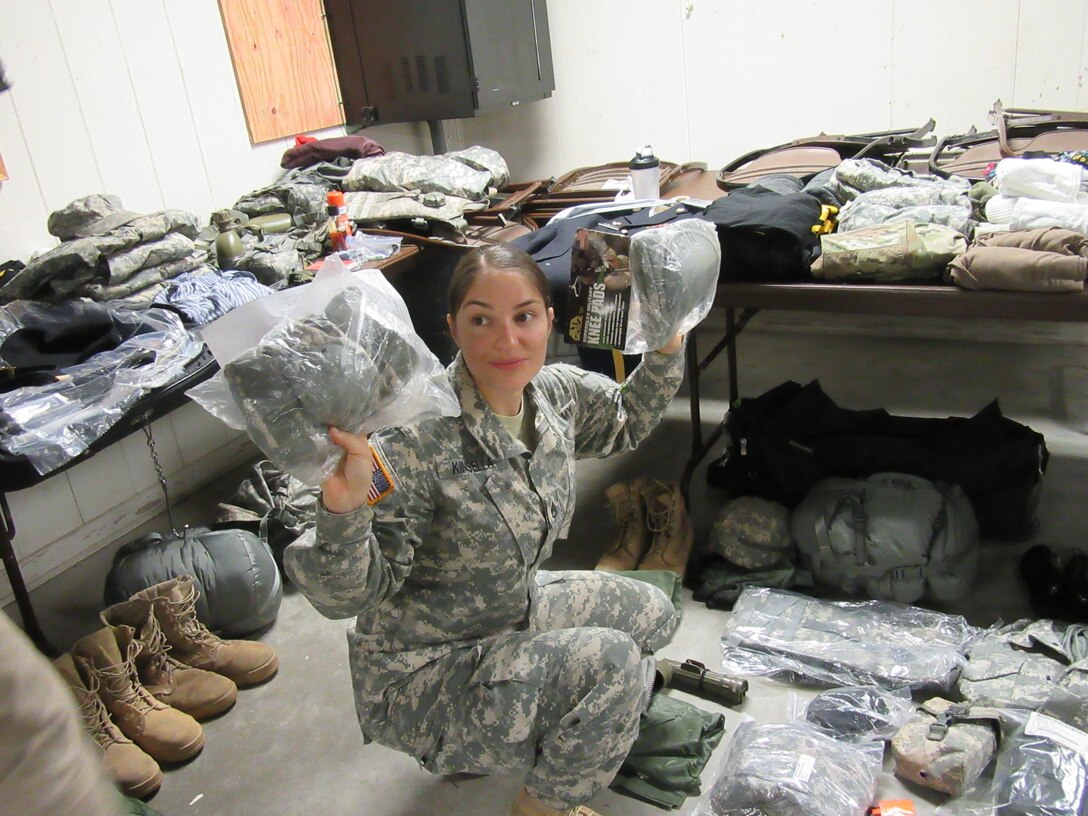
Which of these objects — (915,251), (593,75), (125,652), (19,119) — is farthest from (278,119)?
(915,251)

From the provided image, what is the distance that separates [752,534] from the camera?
2.23m

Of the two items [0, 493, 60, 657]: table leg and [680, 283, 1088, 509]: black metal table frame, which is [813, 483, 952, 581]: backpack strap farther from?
[0, 493, 60, 657]: table leg

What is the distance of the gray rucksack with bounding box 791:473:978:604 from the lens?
2.05 m

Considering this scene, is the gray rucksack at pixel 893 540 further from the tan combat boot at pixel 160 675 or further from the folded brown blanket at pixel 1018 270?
the tan combat boot at pixel 160 675

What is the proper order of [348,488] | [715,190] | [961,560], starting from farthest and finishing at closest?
[715,190], [961,560], [348,488]

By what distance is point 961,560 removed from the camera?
208 centimetres

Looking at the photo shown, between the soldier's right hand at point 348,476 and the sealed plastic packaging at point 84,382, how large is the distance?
3.52 ft

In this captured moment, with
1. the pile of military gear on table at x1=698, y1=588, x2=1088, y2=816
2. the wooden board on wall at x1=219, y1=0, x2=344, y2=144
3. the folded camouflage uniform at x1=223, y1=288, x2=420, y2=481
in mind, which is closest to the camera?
the folded camouflage uniform at x1=223, y1=288, x2=420, y2=481

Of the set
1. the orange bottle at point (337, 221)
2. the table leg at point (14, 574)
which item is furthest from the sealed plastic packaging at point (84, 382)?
the orange bottle at point (337, 221)

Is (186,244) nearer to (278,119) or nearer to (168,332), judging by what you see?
(168,332)

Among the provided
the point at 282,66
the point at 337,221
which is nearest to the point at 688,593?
the point at 337,221

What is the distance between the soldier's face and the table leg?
4.24 feet

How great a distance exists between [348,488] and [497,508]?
0.36m

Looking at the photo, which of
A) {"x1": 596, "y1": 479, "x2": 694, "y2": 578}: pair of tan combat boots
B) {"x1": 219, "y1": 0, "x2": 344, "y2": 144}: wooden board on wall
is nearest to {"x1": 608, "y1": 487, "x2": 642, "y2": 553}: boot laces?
{"x1": 596, "y1": 479, "x2": 694, "y2": 578}: pair of tan combat boots
